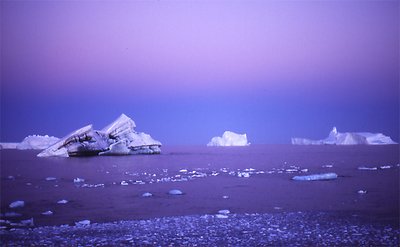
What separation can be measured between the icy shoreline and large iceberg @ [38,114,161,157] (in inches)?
1685

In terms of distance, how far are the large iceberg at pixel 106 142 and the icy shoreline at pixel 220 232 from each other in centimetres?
4279

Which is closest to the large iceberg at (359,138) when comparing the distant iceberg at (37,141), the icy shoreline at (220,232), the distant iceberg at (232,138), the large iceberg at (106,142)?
the distant iceberg at (232,138)

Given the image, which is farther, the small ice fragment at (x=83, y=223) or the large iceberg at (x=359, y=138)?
the large iceberg at (x=359, y=138)

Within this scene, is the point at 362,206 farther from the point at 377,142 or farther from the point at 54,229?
the point at 377,142

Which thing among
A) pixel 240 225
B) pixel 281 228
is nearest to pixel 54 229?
pixel 240 225

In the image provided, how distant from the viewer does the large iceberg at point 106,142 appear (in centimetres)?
5309

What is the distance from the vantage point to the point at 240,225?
11.2 m

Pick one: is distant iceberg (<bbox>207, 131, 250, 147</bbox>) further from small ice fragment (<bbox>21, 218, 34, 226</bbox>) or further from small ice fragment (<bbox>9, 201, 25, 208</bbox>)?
small ice fragment (<bbox>21, 218, 34, 226</bbox>)

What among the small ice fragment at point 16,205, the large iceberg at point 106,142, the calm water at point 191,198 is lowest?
the calm water at point 191,198

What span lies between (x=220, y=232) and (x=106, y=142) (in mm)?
50544

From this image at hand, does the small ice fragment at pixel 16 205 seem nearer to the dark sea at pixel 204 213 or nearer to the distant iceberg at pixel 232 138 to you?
the dark sea at pixel 204 213

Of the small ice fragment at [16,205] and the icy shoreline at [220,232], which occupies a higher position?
the small ice fragment at [16,205]

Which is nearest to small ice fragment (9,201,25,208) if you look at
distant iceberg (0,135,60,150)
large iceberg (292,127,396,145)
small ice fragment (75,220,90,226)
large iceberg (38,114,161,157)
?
small ice fragment (75,220,90,226)

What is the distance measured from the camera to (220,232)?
1025 cm
